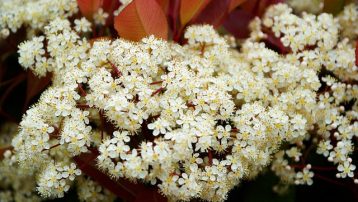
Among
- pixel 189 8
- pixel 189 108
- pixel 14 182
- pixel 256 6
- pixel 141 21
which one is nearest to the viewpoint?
pixel 189 108

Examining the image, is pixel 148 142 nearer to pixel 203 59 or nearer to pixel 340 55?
pixel 203 59

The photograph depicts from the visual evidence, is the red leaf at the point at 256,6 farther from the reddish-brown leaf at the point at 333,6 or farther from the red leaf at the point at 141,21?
the red leaf at the point at 141,21

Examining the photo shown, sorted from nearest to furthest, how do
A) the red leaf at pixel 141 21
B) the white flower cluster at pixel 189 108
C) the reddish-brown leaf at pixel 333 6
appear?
the white flower cluster at pixel 189 108 < the red leaf at pixel 141 21 < the reddish-brown leaf at pixel 333 6

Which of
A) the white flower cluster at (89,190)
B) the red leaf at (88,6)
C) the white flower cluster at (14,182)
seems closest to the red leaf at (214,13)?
the red leaf at (88,6)

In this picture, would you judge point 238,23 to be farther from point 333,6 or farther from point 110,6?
point 110,6

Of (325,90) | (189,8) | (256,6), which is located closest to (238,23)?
(256,6)

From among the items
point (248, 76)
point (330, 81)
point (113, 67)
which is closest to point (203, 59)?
point (248, 76)
